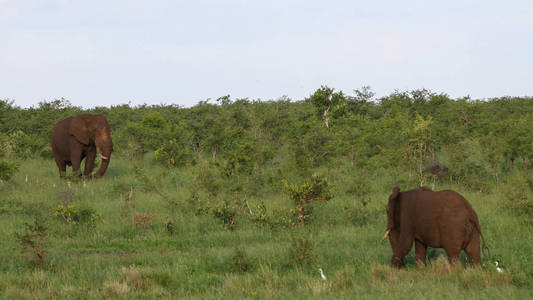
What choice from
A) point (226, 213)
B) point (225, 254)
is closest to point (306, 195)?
point (226, 213)

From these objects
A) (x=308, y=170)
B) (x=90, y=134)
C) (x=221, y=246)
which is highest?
(x=90, y=134)

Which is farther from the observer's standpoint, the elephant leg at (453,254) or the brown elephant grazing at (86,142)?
the brown elephant grazing at (86,142)

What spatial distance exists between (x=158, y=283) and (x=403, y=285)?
3.66 m

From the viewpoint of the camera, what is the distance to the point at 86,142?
17750mm

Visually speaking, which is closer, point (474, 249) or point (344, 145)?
point (474, 249)

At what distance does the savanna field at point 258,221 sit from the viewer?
287 inches

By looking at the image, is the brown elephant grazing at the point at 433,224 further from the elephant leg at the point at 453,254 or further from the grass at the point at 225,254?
the grass at the point at 225,254

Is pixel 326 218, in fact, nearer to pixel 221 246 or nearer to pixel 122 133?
pixel 221 246

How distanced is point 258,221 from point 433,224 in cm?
500

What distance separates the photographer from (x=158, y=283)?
7.57 meters

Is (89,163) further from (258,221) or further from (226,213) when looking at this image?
(258,221)

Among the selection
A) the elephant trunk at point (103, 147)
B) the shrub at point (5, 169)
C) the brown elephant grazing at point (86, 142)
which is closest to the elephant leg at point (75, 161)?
the brown elephant grazing at point (86, 142)

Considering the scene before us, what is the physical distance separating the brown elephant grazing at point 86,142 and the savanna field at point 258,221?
0.70 m

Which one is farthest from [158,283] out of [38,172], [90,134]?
[38,172]
